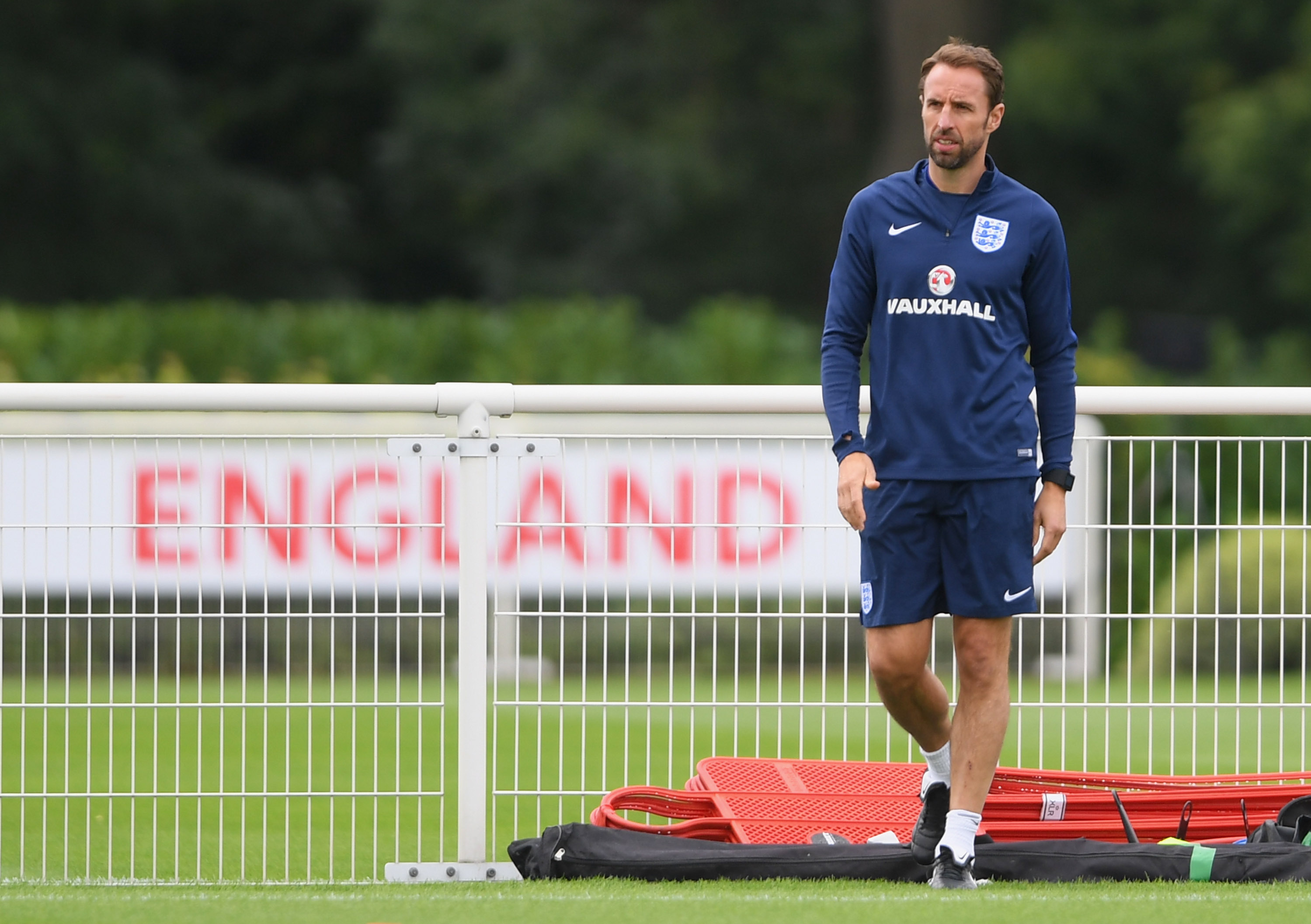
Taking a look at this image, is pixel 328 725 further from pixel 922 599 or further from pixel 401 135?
pixel 401 135

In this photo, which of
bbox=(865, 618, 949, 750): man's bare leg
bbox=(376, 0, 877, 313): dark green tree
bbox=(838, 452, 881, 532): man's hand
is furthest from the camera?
bbox=(376, 0, 877, 313): dark green tree

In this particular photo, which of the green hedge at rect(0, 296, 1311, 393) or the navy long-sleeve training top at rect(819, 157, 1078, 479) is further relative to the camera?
the green hedge at rect(0, 296, 1311, 393)

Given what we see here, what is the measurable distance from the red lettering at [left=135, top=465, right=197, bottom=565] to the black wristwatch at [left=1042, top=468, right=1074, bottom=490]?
2170 millimetres

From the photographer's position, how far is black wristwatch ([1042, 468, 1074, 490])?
14.6 feet

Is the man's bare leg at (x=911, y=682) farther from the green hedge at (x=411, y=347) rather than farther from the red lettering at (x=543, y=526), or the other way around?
the green hedge at (x=411, y=347)

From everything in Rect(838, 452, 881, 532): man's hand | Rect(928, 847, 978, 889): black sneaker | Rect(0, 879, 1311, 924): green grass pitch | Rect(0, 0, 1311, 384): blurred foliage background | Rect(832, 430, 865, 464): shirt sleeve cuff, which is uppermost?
Rect(0, 0, 1311, 384): blurred foliage background

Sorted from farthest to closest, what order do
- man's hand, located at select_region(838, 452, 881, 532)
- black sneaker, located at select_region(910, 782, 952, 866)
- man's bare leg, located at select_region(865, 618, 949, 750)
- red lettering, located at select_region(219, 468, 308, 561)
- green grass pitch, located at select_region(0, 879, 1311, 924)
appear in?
red lettering, located at select_region(219, 468, 308, 561) → black sneaker, located at select_region(910, 782, 952, 866) → man's bare leg, located at select_region(865, 618, 949, 750) → man's hand, located at select_region(838, 452, 881, 532) → green grass pitch, located at select_region(0, 879, 1311, 924)

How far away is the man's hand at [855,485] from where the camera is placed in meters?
4.32

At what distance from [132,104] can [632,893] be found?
25.2 metres

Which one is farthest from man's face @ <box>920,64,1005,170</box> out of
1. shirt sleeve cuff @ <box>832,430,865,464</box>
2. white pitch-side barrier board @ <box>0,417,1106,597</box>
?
white pitch-side barrier board @ <box>0,417,1106,597</box>

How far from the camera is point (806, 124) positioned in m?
29.2

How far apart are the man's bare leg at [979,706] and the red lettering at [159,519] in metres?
1.98

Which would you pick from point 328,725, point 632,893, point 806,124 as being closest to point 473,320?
point 328,725

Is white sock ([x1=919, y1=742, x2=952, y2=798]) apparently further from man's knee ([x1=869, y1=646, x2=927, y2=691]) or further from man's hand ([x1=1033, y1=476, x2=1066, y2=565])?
man's hand ([x1=1033, y1=476, x2=1066, y2=565])
